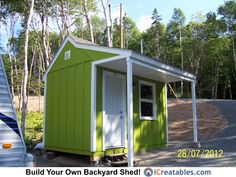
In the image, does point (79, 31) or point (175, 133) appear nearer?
point (175, 133)

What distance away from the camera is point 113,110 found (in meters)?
8.27

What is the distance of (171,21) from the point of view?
3791cm

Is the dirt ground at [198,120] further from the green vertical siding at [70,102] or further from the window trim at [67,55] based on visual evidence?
the window trim at [67,55]

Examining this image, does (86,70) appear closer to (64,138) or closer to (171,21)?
(64,138)

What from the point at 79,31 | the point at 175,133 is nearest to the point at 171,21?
the point at 79,31

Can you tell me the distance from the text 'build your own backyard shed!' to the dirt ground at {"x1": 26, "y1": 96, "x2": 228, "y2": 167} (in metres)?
0.34

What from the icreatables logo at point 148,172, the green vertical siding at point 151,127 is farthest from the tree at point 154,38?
the icreatables logo at point 148,172

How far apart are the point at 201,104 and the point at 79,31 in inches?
636

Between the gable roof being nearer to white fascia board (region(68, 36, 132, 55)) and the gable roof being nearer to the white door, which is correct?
white fascia board (region(68, 36, 132, 55))

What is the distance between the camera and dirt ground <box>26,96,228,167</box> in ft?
26.6

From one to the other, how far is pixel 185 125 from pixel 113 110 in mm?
7677

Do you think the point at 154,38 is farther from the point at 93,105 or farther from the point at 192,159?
the point at 93,105

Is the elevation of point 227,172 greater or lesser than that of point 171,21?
lesser
